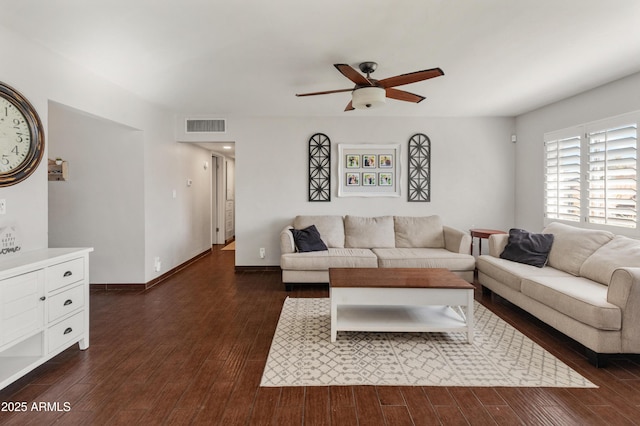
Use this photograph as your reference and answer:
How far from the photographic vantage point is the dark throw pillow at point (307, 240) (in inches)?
175

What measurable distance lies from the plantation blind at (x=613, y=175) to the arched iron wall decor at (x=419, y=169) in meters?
2.04

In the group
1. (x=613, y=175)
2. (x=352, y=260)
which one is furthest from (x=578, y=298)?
(x=352, y=260)

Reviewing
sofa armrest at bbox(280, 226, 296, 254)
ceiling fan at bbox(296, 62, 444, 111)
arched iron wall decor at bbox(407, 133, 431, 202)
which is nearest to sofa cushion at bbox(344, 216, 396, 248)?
arched iron wall decor at bbox(407, 133, 431, 202)

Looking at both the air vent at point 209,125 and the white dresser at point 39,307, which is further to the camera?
the air vent at point 209,125

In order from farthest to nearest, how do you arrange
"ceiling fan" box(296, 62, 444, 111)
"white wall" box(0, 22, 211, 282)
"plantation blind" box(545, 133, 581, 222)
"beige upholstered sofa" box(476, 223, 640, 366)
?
1. "plantation blind" box(545, 133, 581, 222)
2. "ceiling fan" box(296, 62, 444, 111)
3. "white wall" box(0, 22, 211, 282)
4. "beige upholstered sofa" box(476, 223, 640, 366)

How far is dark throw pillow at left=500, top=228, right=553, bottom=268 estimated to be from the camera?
11.6 feet

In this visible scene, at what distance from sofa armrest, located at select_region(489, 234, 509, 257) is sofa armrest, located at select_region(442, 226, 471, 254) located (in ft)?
1.20

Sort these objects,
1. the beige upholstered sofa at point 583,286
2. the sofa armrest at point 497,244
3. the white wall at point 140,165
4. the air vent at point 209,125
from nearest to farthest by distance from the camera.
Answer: the beige upholstered sofa at point 583,286 < the white wall at point 140,165 < the sofa armrest at point 497,244 < the air vent at point 209,125

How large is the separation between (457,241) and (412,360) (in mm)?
2458

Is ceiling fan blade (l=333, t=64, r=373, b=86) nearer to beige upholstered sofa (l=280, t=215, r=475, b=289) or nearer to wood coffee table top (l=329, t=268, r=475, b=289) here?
wood coffee table top (l=329, t=268, r=475, b=289)

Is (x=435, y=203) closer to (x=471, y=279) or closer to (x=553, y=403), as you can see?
(x=471, y=279)

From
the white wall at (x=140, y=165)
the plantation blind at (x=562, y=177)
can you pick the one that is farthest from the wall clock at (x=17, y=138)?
the plantation blind at (x=562, y=177)

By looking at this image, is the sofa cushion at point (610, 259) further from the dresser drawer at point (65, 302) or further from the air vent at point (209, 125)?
the air vent at point (209, 125)

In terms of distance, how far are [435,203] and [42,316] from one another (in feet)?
16.4
